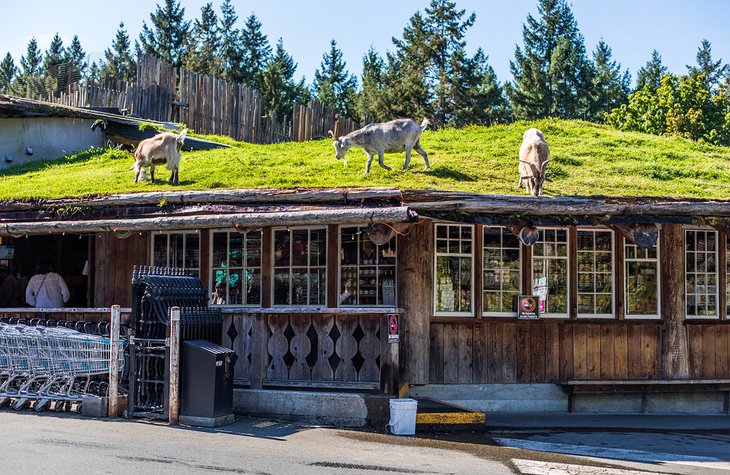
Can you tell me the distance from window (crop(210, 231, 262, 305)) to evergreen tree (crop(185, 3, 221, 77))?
146 feet

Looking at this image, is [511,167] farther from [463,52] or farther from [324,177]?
[463,52]

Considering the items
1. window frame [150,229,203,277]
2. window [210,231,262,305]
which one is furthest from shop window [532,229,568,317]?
window frame [150,229,203,277]

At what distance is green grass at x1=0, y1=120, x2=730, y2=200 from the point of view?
58.1 feet

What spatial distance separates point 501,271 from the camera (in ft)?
48.6

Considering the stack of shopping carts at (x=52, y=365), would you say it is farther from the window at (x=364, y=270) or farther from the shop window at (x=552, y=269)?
the shop window at (x=552, y=269)

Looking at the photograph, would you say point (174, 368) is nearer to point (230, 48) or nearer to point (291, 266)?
point (291, 266)

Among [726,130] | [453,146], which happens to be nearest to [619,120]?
[726,130]

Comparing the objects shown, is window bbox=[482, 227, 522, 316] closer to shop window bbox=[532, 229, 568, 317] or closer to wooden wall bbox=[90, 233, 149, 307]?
shop window bbox=[532, 229, 568, 317]

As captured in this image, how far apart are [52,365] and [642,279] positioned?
31.1ft

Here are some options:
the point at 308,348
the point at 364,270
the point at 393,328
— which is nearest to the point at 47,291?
the point at 308,348

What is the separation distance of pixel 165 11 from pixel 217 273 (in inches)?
2107

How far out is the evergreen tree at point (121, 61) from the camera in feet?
228

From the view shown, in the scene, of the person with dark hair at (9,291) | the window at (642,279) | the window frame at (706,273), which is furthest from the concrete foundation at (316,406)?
the person with dark hair at (9,291)

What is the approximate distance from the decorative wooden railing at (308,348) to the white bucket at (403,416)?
97cm
